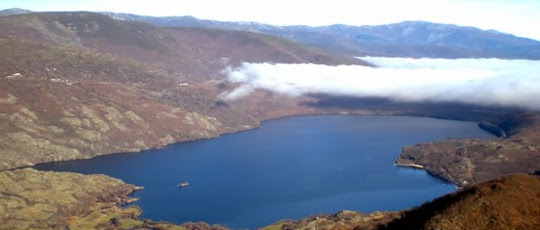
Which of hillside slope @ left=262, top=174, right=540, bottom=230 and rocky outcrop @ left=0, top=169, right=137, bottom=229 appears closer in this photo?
hillside slope @ left=262, top=174, right=540, bottom=230

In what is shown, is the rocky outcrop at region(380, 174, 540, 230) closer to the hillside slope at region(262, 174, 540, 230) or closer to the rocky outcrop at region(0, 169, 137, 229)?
the hillside slope at region(262, 174, 540, 230)

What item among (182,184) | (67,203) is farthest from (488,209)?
(182,184)

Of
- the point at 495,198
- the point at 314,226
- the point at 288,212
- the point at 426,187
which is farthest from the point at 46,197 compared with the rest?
the point at 495,198

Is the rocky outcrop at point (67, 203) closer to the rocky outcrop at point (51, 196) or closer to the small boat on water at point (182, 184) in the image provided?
the rocky outcrop at point (51, 196)

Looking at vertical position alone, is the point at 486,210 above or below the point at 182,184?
above

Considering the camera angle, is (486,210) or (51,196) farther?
(51,196)

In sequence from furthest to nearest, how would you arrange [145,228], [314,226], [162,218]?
1. [162,218]
2. [145,228]
3. [314,226]

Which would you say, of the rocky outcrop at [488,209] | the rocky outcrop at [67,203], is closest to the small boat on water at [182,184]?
the rocky outcrop at [67,203]

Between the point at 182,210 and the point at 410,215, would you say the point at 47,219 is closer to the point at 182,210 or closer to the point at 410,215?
the point at 182,210

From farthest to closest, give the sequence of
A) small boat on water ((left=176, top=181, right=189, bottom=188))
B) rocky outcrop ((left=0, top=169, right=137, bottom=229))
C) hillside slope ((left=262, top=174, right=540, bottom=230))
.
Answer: small boat on water ((left=176, top=181, right=189, bottom=188)) → rocky outcrop ((left=0, top=169, right=137, bottom=229)) → hillside slope ((left=262, top=174, right=540, bottom=230))

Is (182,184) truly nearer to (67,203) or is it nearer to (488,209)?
(67,203)

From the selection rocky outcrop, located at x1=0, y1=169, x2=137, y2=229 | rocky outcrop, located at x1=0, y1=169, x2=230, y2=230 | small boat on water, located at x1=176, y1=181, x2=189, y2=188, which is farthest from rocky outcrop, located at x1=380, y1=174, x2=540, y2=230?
small boat on water, located at x1=176, y1=181, x2=189, y2=188
